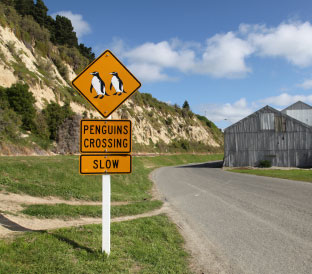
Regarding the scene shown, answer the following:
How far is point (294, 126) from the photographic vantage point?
1606 inches

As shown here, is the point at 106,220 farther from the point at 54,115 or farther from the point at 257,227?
the point at 54,115

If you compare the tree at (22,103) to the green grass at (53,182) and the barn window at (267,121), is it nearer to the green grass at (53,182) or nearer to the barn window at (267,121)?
the green grass at (53,182)

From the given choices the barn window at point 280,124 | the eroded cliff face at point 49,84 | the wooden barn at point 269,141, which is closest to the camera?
the eroded cliff face at point 49,84

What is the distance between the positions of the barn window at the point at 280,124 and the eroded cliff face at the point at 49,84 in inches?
974

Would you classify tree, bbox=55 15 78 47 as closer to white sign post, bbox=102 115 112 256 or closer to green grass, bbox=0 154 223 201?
green grass, bbox=0 154 223 201

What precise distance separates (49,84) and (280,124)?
1194 inches

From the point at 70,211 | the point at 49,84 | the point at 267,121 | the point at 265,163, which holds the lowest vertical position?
the point at 70,211

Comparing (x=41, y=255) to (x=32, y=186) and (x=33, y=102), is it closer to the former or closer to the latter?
(x=32, y=186)

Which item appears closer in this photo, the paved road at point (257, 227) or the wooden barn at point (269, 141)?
the paved road at point (257, 227)

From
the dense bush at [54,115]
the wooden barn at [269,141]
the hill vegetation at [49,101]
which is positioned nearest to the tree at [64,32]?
the hill vegetation at [49,101]

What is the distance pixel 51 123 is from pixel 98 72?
30.0 meters

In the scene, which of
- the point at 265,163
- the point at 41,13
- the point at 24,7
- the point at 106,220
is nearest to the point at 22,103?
the point at 106,220

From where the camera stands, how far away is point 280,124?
135 ft

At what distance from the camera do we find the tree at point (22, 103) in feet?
99.4
